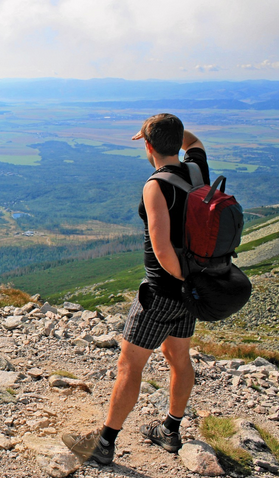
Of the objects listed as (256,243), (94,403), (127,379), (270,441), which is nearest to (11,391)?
(94,403)

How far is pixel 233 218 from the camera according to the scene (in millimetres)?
4020

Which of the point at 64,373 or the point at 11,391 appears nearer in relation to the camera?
the point at 11,391

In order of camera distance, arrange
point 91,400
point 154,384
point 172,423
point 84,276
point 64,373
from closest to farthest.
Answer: point 172,423, point 91,400, point 64,373, point 154,384, point 84,276

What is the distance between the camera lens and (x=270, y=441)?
5668mm

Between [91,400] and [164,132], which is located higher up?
[164,132]

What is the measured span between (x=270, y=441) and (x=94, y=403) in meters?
2.55

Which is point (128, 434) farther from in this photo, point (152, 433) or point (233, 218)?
point (233, 218)

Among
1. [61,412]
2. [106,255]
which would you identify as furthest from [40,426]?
[106,255]

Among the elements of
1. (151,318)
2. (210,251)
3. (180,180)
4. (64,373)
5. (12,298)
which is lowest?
(12,298)

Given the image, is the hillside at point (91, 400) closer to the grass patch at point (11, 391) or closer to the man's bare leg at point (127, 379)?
the grass patch at point (11, 391)

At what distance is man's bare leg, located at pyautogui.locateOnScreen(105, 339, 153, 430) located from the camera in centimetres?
450

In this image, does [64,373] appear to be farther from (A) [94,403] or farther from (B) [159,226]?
(B) [159,226]

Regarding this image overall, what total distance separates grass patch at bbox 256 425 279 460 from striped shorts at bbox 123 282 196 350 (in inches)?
91.4

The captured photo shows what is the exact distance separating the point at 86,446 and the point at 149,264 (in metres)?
2.17
